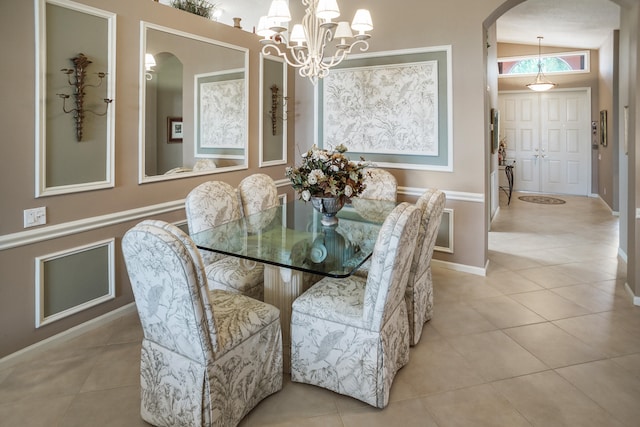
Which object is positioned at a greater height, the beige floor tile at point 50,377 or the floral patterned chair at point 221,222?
the floral patterned chair at point 221,222

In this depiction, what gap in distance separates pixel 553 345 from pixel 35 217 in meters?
3.55

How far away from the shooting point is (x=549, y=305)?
3.38 meters

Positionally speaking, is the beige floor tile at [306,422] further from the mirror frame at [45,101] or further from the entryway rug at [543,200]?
the entryway rug at [543,200]

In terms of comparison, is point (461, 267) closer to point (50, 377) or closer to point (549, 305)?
point (549, 305)

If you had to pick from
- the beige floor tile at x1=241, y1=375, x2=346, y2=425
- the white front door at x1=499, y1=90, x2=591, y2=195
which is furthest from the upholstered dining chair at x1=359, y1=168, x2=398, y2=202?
the white front door at x1=499, y1=90, x2=591, y2=195

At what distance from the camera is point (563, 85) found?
909 cm

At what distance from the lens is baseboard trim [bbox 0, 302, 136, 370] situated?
2498 mm

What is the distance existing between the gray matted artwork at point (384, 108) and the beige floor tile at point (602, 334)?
6.65ft

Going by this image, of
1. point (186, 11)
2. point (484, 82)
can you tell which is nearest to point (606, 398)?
point (484, 82)

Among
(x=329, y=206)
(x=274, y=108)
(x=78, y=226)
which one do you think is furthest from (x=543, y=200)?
(x=78, y=226)

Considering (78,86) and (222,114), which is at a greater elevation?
(222,114)

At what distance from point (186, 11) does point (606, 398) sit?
165 inches

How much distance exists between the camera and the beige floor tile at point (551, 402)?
1.98 metres

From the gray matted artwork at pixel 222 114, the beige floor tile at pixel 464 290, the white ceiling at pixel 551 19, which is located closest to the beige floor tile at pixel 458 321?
the beige floor tile at pixel 464 290
